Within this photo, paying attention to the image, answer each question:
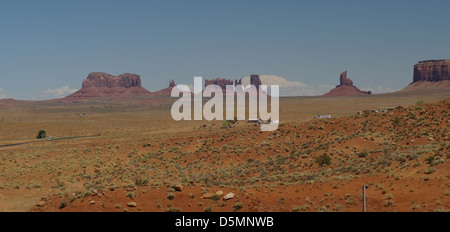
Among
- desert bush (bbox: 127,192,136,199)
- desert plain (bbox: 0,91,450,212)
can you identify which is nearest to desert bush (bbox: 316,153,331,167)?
desert plain (bbox: 0,91,450,212)

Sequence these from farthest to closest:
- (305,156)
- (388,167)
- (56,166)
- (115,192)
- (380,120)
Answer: (380,120) → (56,166) → (305,156) → (388,167) → (115,192)

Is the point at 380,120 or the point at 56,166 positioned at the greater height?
the point at 380,120

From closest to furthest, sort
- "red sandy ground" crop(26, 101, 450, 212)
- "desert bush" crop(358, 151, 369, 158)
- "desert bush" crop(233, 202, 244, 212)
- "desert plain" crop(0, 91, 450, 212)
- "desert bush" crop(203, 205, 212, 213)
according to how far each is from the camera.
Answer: "desert bush" crop(203, 205, 212, 213) → "desert bush" crop(233, 202, 244, 212) → "red sandy ground" crop(26, 101, 450, 212) → "desert plain" crop(0, 91, 450, 212) → "desert bush" crop(358, 151, 369, 158)

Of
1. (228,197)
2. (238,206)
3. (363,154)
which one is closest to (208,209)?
(238,206)

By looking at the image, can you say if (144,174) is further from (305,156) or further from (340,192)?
(340,192)

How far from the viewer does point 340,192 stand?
20.6 meters

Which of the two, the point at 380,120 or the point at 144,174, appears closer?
the point at 144,174

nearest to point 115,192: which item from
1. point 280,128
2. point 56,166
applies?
point 56,166

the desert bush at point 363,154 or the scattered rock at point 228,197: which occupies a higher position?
the desert bush at point 363,154

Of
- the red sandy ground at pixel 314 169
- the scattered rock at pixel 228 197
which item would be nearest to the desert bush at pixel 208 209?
the red sandy ground at pixel 314 169

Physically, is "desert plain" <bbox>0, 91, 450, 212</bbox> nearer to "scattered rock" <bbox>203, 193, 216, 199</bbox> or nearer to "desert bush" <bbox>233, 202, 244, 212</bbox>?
"scattered rock" <bbox>203, 193, 216, 199</bbox>

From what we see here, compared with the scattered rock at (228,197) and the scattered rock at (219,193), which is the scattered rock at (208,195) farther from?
the scattered rock at (228,197)

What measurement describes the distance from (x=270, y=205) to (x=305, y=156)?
15.9 m

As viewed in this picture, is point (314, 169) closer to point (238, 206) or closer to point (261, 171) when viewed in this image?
point (261, 171)
